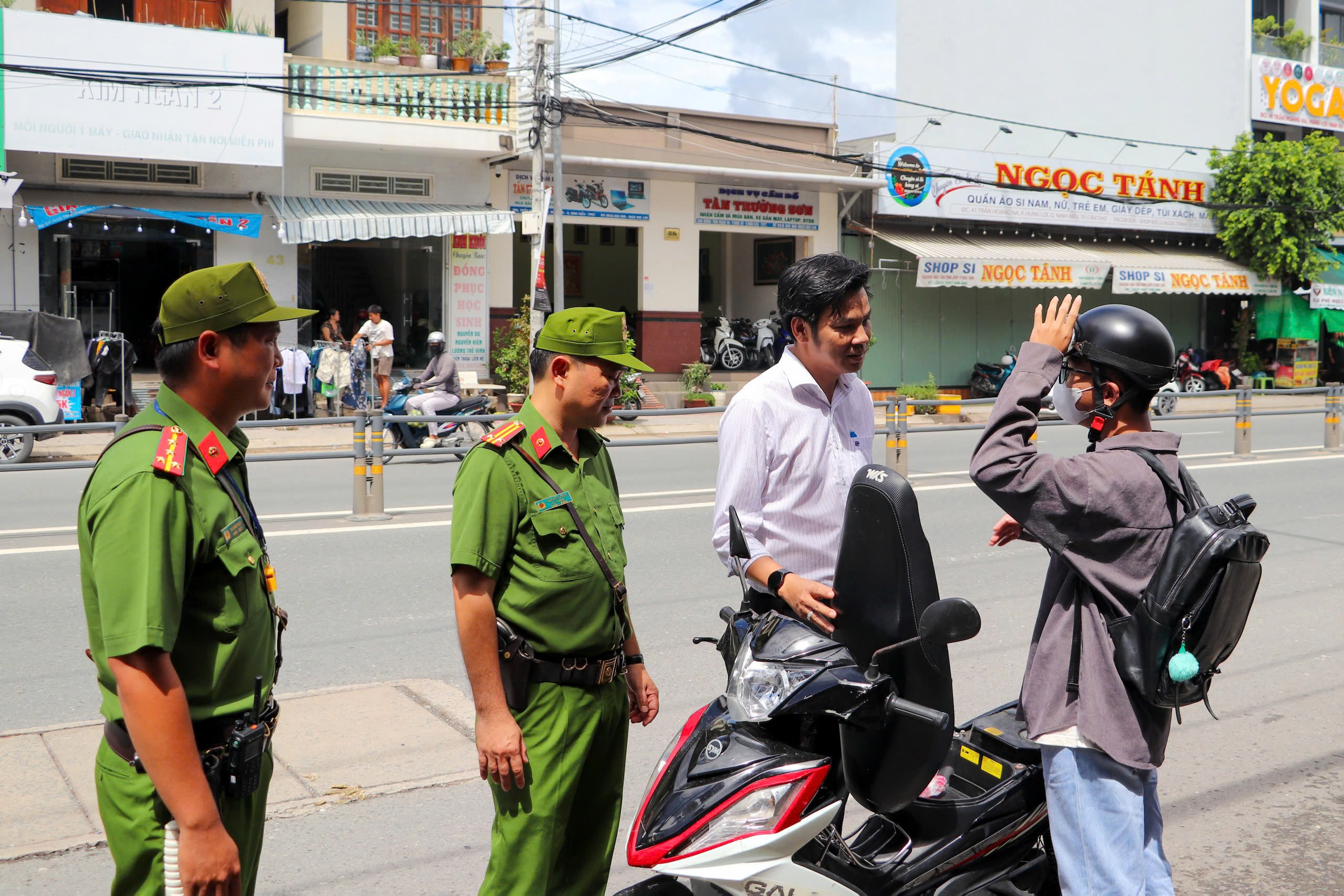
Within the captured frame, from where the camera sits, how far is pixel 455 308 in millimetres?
22188

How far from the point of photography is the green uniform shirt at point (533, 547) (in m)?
2.77

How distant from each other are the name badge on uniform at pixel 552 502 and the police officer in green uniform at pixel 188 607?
0.64m

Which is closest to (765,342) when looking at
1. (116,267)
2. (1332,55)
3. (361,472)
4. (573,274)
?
(573,274)

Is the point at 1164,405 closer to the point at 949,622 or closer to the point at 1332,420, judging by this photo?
the point at 1332,420

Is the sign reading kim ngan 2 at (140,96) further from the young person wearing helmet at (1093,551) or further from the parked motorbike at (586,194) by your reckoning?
the young person wearing helmet at (1093,551)

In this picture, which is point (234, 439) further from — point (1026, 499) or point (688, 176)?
point (688, 176)

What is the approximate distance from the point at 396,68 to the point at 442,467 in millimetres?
9811

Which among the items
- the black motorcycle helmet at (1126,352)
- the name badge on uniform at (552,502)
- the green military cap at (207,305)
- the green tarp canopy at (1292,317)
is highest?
the green tarp canopy at (1292,317)

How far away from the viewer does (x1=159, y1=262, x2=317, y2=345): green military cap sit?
91.7 inches

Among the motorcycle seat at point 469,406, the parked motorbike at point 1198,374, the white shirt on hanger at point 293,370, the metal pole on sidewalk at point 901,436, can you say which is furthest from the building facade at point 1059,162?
the metal pole on sidewalk at point 901,436

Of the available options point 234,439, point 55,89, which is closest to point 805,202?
point 55,89

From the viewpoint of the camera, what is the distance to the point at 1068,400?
113 inches

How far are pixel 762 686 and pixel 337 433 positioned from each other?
1698 centimetres

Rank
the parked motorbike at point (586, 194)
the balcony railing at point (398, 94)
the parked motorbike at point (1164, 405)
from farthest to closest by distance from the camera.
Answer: the parked motorbike at point (586, 194), the parked motorbike at point (1164, 405), the balcony railing at point (398, 94)
